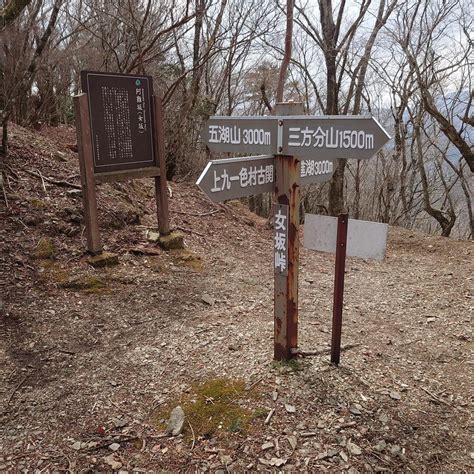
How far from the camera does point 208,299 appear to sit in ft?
15.1

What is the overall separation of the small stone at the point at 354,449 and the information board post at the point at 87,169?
3565 millimetres

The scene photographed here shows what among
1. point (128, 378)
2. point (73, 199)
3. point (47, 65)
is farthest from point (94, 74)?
point (47, 65)

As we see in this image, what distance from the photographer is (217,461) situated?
2350 mm

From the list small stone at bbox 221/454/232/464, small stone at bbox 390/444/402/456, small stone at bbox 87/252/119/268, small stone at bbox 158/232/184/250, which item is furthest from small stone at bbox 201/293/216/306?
small stone at bbox 390/444/402/456

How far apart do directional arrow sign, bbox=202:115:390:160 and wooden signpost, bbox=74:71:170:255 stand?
2.26 metres

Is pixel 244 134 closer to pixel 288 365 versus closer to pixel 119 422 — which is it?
pixel 288 365

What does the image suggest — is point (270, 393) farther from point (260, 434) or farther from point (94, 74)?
point (94, 74)

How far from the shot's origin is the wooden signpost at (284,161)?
2338 millimetres

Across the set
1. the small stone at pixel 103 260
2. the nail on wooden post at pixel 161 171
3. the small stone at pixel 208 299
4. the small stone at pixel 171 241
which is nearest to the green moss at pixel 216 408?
the small stone at pixel 208 299

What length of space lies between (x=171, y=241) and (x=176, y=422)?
11.1 ft

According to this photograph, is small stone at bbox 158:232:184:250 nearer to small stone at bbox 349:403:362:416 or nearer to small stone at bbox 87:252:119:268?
small stone at bbox 87:252:119:268

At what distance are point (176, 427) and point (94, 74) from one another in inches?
151

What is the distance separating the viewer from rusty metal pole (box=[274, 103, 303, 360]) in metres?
2.68

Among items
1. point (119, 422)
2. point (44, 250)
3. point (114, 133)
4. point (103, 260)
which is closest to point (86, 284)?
point (103, 260)
